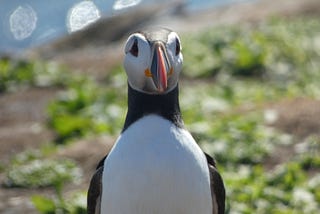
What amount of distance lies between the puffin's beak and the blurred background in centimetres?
278

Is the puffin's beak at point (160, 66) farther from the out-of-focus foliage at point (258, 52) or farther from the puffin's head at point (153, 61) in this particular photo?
the out-of-focus foliage at point (258, 52)

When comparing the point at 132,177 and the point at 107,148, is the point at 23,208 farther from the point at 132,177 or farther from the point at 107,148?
the point at 132,177

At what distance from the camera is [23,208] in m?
11.4

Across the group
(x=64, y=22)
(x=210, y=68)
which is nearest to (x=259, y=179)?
(x=210, y=68)

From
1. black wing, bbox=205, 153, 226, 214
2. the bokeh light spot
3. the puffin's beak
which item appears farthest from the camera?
the bokeh light spot

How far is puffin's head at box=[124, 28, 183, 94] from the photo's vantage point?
796 centimetres

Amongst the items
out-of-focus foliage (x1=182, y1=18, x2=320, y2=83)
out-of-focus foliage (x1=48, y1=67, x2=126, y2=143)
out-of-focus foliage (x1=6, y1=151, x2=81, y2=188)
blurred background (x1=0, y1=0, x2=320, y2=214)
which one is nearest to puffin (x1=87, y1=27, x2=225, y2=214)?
blurred background (x1=0, y1=0, x2=320, y2=214)

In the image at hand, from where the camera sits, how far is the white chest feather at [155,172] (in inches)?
316

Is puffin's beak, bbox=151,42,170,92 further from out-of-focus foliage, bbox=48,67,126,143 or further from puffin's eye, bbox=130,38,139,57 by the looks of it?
out-of-focus foliage, bbox=48,67,126,143

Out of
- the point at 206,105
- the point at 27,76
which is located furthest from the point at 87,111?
the point at 27,76

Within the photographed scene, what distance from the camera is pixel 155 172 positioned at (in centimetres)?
802

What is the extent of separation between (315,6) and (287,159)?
7.37 meters

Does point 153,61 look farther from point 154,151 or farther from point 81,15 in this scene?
point 81,15

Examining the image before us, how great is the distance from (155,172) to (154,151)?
0.44ft
